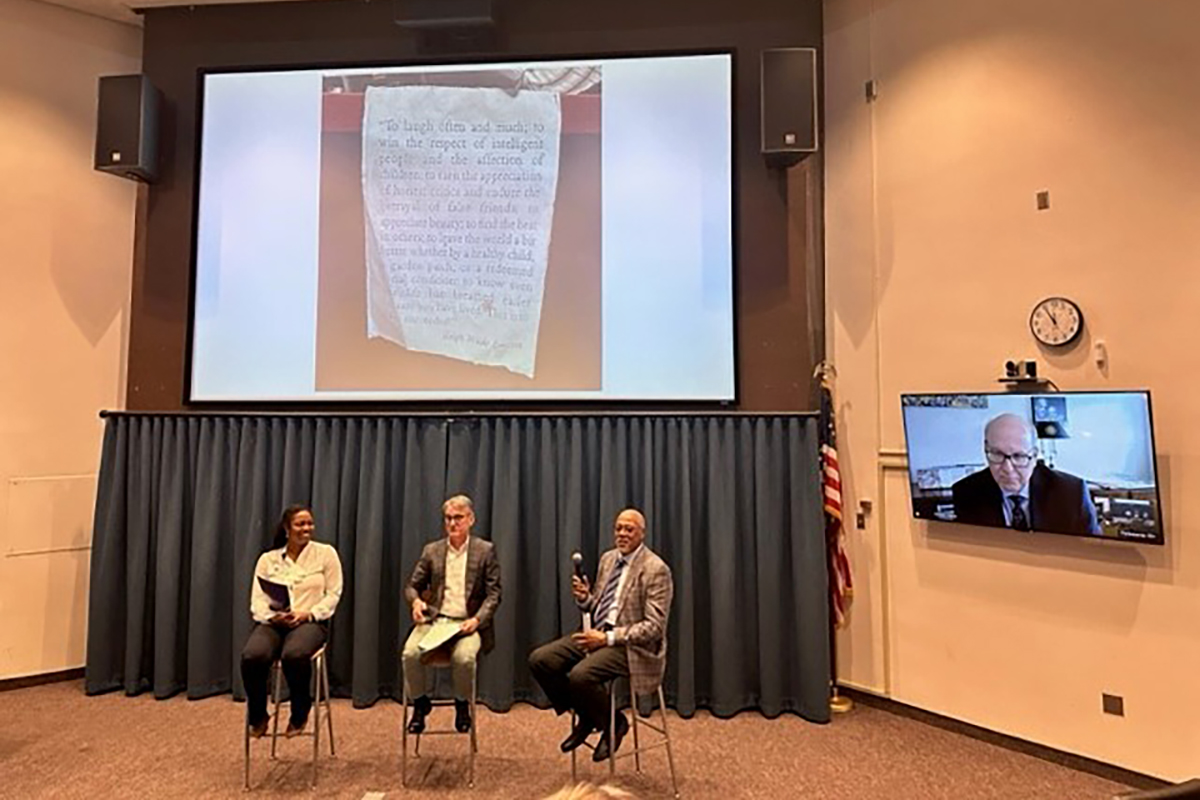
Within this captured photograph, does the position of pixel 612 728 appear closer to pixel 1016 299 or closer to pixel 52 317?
pixel 1016 299

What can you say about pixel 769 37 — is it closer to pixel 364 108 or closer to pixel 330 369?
pixel 364 108

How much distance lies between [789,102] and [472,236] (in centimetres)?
189

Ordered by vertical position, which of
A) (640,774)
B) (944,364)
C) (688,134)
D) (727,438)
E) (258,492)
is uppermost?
(688,134)

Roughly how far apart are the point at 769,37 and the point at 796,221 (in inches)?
42.6

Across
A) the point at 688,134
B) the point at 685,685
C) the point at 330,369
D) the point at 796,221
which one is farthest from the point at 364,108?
the point at 685,685

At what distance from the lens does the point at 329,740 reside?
3.68m

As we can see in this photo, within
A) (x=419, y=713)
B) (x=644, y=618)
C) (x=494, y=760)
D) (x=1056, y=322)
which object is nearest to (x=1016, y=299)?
(x=1056, y=322)

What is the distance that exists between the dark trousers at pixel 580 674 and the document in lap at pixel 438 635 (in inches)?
15.9

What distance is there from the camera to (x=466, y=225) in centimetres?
441

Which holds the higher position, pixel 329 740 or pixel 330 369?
Answer: pixel 330 369

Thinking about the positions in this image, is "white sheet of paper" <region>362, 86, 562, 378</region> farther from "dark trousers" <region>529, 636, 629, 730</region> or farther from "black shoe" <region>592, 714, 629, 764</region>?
"black shoe" <region>592, 714, 629, 764</region>

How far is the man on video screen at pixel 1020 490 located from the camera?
10.9ft

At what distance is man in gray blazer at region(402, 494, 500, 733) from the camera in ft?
11.6

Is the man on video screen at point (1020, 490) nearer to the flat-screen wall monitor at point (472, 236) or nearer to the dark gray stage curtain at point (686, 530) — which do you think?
the dark gray stage curtain at point (686, 530)
